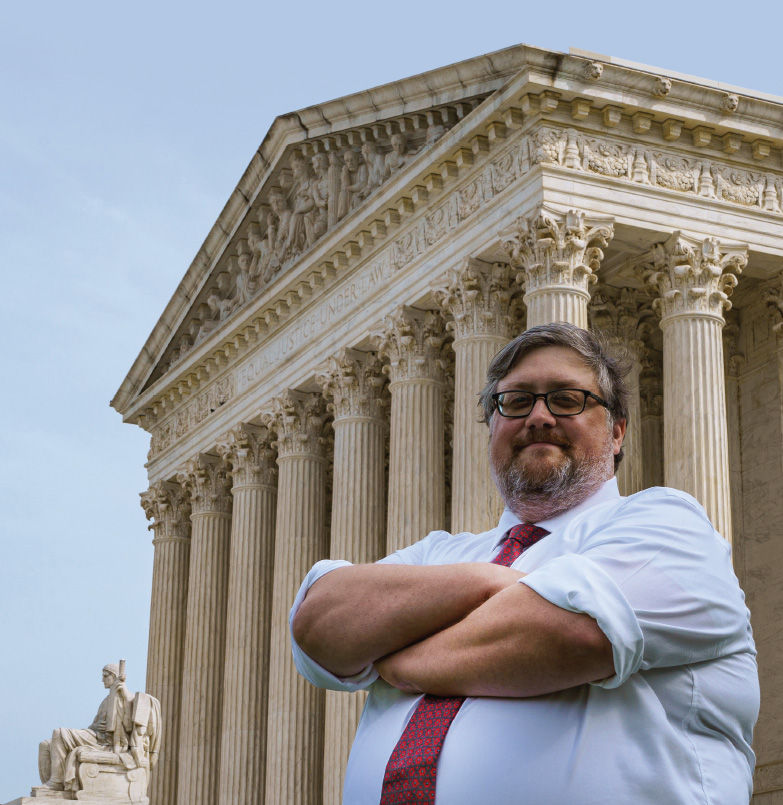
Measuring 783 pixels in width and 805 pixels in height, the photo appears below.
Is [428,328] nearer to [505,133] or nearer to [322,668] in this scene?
[505,133]

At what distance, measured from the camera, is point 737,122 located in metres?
21.5

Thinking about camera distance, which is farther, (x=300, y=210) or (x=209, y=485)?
(x=209, y=485)

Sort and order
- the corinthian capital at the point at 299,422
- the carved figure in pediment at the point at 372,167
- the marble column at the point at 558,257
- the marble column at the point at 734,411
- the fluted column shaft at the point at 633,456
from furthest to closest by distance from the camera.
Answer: the corinthian capital at the point at 299,422 < the carved figure in pediment at the point at 372,167 < the marble column at the point at 734,411 < the fluted column shaft at the point at 633,456 < the marble column at the point at 558,257

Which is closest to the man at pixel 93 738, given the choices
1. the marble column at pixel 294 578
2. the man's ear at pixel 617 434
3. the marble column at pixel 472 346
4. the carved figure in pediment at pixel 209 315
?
the marble column at pixel 294 578

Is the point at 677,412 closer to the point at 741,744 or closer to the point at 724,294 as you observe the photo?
the point at 724,294

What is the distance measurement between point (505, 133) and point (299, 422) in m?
9.13

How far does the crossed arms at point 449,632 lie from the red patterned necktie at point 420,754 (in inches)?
1.4

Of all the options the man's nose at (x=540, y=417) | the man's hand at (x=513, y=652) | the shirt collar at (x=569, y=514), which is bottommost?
the man's hand at (x=513, y=652)

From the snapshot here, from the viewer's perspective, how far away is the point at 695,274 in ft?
68.9

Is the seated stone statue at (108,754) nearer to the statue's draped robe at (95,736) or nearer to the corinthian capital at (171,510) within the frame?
the statue's draped robe at (95,736)

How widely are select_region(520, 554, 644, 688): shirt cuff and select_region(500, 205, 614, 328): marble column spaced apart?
56.9ft

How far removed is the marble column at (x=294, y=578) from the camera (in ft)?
87.5

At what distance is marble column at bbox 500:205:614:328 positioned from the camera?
20.3m

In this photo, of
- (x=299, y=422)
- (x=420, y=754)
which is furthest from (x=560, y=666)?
(x=299, y=422)
